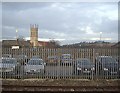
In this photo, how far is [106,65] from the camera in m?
13.8

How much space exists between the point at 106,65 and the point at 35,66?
4.08 meters

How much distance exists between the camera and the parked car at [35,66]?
13.6 m

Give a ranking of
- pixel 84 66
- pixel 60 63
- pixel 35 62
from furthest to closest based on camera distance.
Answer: pixel 60 63 → pixel 35 62 → pixel 84 66

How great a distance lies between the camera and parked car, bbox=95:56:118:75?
44.5ft

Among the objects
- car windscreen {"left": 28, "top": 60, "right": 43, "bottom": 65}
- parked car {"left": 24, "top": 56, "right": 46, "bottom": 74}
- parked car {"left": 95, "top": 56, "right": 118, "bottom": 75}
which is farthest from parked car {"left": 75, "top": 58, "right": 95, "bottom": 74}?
car windscreen {"left": 28, "top": 60, "right": 43, "bottom": 65}

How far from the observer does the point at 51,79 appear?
13430 mm

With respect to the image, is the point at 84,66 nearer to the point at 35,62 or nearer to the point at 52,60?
the point at 52,60

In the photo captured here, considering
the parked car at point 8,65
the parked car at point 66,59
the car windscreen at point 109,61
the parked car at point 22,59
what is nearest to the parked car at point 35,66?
the parked car at point 22,59

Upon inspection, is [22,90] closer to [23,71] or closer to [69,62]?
[23,71]

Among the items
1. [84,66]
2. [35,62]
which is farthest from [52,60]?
[84,66]

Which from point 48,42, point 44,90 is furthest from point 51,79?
point 48,42

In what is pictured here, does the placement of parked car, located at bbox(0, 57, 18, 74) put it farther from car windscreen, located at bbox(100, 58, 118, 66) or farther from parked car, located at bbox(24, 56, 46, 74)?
car windscreen, located at bbox(100, 58, 118, 66)

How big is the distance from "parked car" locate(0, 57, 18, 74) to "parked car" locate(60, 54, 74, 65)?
2.64m

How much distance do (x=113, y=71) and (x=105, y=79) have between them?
67cm
